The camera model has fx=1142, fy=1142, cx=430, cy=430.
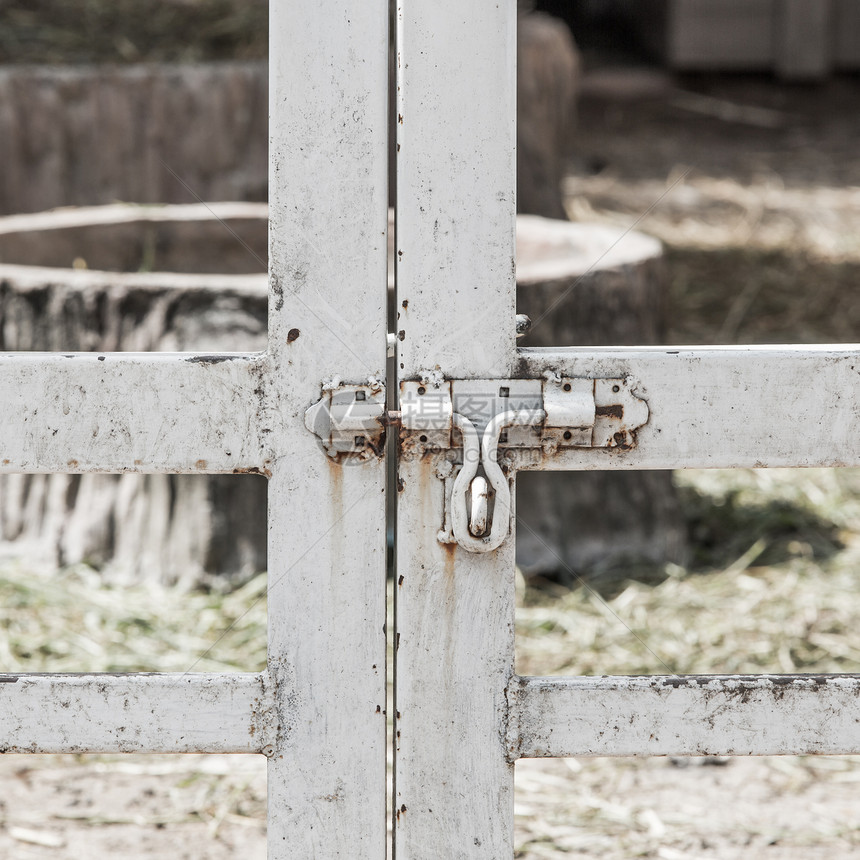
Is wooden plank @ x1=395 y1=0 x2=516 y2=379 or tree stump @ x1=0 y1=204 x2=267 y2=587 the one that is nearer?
wooden plank @ x1=395 y1=0 x2=516 y2=379

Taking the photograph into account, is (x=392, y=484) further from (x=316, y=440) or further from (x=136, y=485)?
(x=316, y=440)

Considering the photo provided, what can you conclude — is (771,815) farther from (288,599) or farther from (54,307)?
(54,307)

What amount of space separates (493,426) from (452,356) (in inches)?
2.0

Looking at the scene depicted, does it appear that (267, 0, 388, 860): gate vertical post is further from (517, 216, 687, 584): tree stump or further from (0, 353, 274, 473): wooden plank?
(517, 216, 687, 584): tree stump

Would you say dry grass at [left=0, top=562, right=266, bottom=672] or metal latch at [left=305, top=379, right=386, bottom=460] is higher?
metal latch at [left=305, top=379, right=386, bottom=460]

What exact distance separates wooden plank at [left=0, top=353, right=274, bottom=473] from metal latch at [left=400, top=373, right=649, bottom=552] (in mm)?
104

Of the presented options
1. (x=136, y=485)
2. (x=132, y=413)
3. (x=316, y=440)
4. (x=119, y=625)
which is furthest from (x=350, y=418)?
(x=136, y=485)

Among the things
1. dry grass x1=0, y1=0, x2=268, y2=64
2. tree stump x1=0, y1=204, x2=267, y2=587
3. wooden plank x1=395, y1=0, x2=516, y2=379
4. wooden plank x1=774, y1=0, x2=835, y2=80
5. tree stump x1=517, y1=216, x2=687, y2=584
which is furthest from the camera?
wooden plank x1=774, y1=0, x2=835, y2=80

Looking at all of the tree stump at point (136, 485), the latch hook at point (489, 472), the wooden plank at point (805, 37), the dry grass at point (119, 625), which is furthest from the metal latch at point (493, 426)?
the wooden plank at point (805, 37)

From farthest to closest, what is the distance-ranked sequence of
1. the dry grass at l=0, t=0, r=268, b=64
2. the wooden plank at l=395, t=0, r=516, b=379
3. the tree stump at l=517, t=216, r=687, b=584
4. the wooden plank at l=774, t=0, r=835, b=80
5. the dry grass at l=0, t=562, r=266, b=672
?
the wooden plank at l=774, t=0, r=835, b=80
the dry grass at l=0, t=0, r=268, b=64
the tree stump at l=517, t=216, r=687, b=584
the dry grass at l=0, t=562, r=266, b=672
the wooden plank at l=395, t=0, r=516, b=379

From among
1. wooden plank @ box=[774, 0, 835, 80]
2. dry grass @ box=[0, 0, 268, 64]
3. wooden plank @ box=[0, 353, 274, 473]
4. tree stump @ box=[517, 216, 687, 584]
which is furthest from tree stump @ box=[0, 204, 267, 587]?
wooden plank @ box=[774, 0, 835, 80]

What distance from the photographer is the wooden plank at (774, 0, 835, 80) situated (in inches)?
227

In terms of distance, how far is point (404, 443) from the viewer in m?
0.71

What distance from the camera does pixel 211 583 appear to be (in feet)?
6.57
